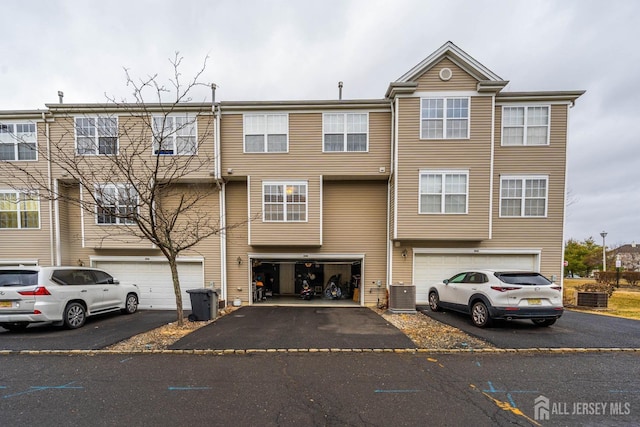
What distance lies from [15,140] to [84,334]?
9845 millimetres

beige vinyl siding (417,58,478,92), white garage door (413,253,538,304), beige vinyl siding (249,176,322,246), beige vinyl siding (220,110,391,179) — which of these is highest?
beige vinyl siding (417,58,478,92)

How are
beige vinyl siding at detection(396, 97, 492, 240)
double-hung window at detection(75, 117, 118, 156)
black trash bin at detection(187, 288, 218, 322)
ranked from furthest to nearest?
double-hung window at detection(75, 117, 118, 156) < beige vinyl siding at detection(396, 97, 492, 240) < black trash bin at detection(187, 288, 218, 322)

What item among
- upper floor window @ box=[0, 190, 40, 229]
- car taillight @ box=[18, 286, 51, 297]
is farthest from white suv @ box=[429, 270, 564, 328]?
upper floor window @ box=[0, 190, 40, 229]

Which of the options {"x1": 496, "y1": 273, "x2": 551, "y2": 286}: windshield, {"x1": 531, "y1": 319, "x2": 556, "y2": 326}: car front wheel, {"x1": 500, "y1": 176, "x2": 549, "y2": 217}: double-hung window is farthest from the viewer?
{"x1": 500, "y1": 176, "x2": 549, "y2": 217}: double-hung window

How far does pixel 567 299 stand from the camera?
11.3m

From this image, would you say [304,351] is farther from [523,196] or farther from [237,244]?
[523,196]

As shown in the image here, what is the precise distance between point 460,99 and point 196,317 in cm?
1218

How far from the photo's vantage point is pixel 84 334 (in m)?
6.42

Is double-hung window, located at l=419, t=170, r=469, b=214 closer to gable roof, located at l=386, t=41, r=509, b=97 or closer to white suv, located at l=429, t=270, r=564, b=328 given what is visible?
white suv, located at l=429, t=270, r=564, b=328

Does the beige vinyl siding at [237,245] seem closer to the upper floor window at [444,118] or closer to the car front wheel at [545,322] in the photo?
the upper floor window at [444,118]

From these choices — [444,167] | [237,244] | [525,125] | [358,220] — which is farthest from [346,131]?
[525,125]

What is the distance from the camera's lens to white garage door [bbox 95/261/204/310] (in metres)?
10.6

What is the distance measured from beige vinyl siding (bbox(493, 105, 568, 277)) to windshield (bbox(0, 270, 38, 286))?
15.0 metres

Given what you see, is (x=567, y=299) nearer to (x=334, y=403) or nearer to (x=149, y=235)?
(x=334, y=403)
